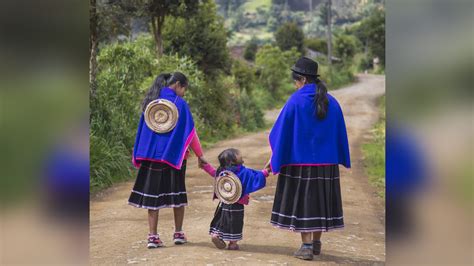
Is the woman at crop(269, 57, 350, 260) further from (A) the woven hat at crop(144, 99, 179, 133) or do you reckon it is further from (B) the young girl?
(A) the woven hat at crop(144, 99, 179, 133)

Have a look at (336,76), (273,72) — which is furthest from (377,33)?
(273,72)

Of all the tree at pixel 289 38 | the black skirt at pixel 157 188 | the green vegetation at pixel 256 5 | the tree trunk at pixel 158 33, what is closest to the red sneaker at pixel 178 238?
the black skirt at pixel 157 188

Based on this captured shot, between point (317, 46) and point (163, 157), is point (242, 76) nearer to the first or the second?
point (163, 157)

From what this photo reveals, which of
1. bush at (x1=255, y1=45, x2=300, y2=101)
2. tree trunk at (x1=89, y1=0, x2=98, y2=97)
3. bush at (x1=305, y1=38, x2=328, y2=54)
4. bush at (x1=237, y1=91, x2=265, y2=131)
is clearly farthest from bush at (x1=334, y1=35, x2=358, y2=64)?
tree trunk at (x1=89, y1=0, x2=98, y2=97)

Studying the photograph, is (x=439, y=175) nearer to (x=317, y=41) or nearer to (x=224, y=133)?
(x=224, y=133)

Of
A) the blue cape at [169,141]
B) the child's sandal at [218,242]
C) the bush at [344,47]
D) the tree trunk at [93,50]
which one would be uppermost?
the bush at [344,47]

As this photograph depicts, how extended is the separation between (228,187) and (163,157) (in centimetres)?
58

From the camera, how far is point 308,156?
16.0ft

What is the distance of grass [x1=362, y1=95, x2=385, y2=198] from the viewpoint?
33.4ft

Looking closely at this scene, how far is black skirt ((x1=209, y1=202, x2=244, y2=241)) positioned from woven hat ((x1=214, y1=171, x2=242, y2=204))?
0.08m

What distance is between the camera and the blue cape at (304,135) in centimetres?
489

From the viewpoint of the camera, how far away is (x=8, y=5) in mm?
2316

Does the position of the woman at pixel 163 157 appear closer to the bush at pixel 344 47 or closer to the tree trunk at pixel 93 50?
the tree trunk at pixel 93 50

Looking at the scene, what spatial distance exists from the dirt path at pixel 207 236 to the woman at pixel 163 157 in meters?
0.40
